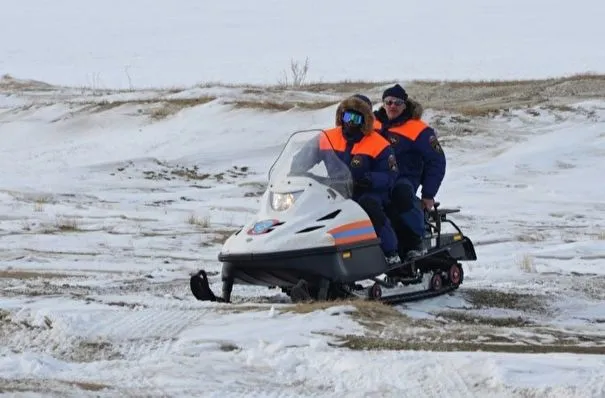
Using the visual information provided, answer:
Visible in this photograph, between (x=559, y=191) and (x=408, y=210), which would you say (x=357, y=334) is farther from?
(x=559, y=191)

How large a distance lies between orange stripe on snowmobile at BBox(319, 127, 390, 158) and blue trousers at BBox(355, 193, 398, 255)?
380 mm

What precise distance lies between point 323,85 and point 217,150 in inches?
824

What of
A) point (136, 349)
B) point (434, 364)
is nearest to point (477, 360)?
point (434, 364)

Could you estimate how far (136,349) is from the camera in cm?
741

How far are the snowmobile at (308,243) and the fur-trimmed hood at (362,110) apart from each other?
29cm

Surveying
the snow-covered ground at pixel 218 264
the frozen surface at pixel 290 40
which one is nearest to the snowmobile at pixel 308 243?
the snow-covered ground at pixel 218 264

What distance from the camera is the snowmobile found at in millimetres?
9656

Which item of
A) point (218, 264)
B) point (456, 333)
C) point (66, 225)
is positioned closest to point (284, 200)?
point (456, 333)

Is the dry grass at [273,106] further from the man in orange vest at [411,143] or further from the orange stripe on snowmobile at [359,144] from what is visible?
the orange stripe on snowmobile at [359,144]

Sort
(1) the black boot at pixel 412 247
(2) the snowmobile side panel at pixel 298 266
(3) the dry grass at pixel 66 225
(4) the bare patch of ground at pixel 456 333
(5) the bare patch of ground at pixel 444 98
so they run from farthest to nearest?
(5) the bare patch of ground at pixel 444 98
(3) the dry grass at pixel 66 225
(1) the black boot at pixel 412 247
(2) the snowmobile side panel at pixel 298 266
(4) the bare patch of ground at pixel 456 333

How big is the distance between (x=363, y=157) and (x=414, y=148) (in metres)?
0.98

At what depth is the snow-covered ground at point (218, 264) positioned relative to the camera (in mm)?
6617

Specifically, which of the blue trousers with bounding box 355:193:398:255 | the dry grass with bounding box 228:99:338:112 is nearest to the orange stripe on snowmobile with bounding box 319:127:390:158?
the blue trousers with bounding box 355:193:398:255

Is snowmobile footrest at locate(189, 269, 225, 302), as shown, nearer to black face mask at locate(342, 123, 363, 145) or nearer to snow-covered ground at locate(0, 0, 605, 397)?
snow-covered ground at locate(0, 0, 605, 397)
